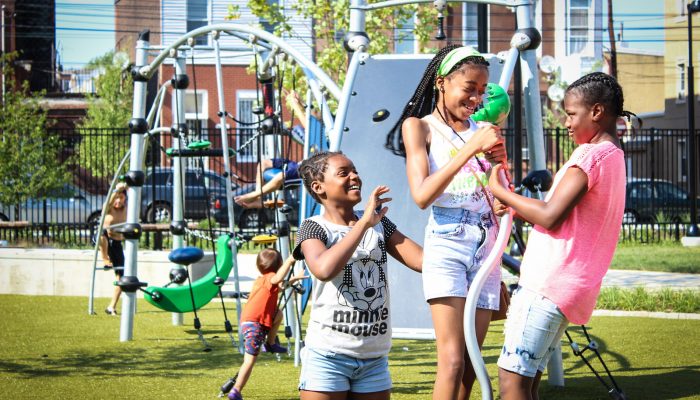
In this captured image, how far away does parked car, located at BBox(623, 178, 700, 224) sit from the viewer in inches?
911

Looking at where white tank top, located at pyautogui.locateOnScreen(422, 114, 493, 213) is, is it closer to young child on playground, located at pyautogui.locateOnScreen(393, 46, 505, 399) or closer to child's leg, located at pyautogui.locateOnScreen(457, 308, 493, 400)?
young child on playground, located at pyautogui.locateOnScreen(393, 46, 505, 399)

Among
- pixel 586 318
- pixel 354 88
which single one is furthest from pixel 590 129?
pixel 354 88

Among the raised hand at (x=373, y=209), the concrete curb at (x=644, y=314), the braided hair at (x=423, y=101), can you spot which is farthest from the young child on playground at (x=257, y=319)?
the concrete curb at (x=644, y=314)

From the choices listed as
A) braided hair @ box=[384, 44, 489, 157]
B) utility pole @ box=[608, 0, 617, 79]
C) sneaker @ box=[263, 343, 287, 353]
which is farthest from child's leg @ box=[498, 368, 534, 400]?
utility pole @ box=[608, 0, 617, 79]

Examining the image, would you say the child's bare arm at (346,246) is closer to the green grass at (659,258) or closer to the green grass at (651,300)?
the green grass at (651,300)

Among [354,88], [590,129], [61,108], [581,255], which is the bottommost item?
[581,255]

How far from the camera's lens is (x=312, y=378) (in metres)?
3.71

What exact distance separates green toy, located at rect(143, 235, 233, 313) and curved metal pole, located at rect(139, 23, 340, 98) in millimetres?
1953

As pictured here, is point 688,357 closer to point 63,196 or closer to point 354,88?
point 354,88

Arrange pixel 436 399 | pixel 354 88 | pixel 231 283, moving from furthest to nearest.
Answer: pixel 231 283, pixel 354 88, pixel 436 399

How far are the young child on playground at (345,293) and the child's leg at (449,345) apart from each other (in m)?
0.23

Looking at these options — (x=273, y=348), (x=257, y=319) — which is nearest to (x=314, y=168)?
(x=257, y=319)

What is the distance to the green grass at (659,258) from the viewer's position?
50.0ft

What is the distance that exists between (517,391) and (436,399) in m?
0.44
